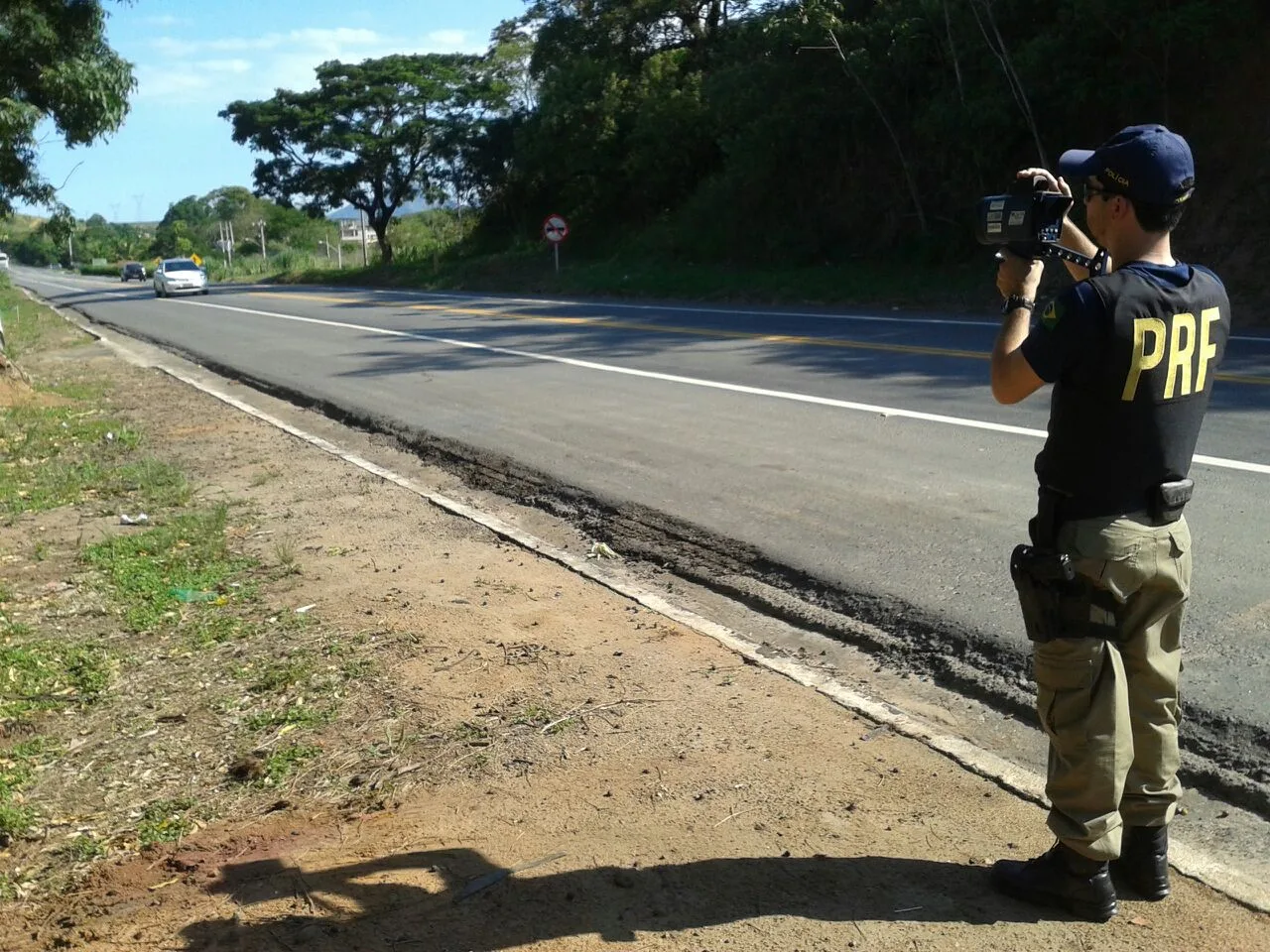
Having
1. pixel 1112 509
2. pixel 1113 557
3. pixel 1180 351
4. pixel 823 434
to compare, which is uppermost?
pixel 1180 351

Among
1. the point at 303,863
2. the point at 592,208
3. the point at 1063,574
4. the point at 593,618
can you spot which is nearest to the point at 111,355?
the point at 593,618

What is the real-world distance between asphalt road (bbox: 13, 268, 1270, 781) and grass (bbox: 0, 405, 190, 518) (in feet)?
8.03

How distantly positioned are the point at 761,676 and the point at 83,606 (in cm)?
342

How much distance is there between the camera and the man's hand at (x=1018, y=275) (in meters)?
3.14

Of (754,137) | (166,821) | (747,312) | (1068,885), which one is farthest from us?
(754,137)

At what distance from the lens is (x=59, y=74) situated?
14.2m

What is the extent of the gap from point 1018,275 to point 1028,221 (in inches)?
5.4

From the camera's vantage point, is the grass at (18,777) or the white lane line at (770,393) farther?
the white lane line at (770,393)

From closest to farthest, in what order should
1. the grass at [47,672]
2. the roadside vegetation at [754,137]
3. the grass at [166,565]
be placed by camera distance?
the grass at [47,672]
the grass at [166,565]
the roadside vegetation at [754,137]

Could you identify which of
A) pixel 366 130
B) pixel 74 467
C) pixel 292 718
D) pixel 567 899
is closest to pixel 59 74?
pixel 74 467

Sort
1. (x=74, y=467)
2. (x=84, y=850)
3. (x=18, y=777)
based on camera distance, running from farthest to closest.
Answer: (x=74, y=467), (x=18, y=777), (x=84, y=850)

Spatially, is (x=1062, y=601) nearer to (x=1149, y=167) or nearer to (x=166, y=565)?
(x=1149, y=167)

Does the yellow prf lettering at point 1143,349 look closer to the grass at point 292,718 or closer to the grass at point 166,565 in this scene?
the grass at point 292,718

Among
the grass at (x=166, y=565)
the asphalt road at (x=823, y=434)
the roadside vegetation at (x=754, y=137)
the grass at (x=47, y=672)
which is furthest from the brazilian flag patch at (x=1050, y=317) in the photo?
the roadside vegetation at (x=754, y=137)
